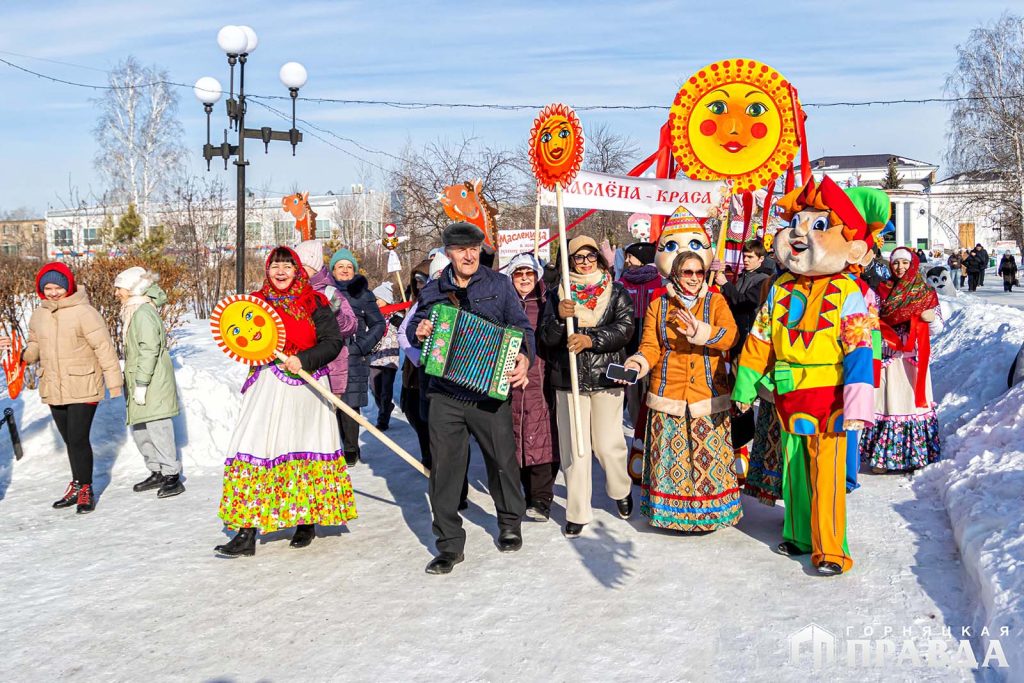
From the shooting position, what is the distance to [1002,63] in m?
34.6

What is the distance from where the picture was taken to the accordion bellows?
16.9 feet

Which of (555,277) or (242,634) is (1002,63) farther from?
(242,634)

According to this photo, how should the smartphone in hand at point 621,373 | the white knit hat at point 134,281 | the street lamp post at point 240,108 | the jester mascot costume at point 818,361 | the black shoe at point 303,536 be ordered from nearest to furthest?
the jester mascot costume at point 818,361 < the smartphone in hand at point 621,373 < the black shoe at point 303,536 < the white knit hat at point 134,281 < the street lamp post at point 240,108

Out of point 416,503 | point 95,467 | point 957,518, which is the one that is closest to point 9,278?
point 95,467

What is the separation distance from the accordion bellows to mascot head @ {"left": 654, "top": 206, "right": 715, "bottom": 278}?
1412 millimetres

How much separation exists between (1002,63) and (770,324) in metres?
35.7

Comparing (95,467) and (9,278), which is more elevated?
(9,278)

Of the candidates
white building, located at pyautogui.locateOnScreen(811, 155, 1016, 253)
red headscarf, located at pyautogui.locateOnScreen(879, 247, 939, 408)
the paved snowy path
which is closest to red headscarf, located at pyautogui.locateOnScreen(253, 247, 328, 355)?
the paved snowy path

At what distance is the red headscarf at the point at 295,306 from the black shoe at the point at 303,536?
1147mm

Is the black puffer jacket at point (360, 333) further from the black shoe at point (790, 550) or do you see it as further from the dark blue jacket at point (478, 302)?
the black shoe at point (790, 550)

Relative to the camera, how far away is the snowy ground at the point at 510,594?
13.1ft

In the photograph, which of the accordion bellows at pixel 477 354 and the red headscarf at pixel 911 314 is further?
the red headscarf at pixel 911 314

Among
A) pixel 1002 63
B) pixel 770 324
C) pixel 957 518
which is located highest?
pixel 1002 63

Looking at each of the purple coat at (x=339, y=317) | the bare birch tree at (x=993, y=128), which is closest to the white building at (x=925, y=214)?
the bare birch tree at (x=993, y=128)
